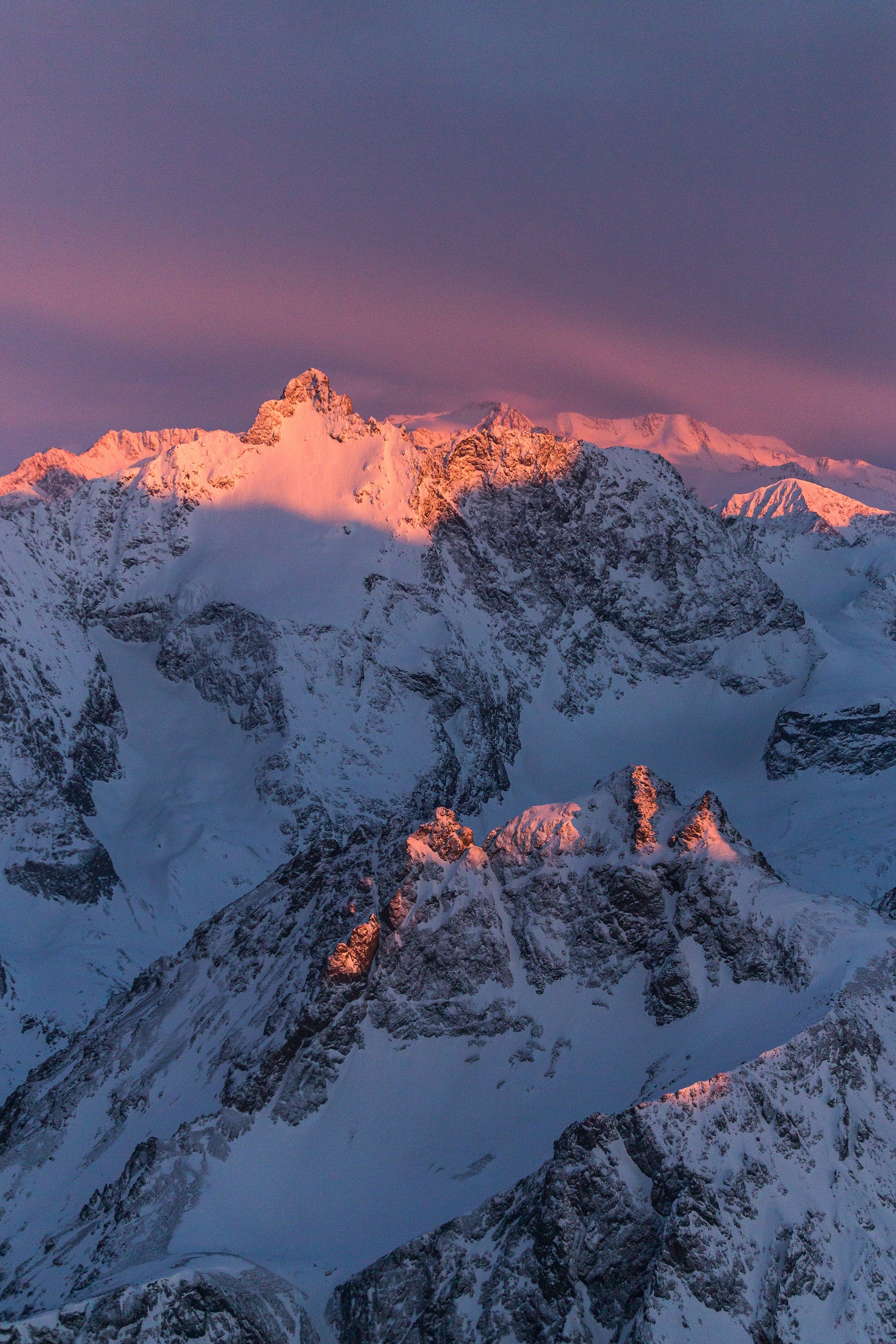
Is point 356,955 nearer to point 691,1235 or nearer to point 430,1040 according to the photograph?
point 430,1040

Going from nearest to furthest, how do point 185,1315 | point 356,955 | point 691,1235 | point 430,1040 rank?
point 691,1235, point 185,1315, point 430,1040, point 356,955

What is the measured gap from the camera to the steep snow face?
101688 mm

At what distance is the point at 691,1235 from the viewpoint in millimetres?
82812

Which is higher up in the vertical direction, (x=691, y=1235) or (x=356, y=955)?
(x=691, y=1235)

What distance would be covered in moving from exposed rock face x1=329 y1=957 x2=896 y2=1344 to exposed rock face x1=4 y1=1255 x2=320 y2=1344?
4429 millimetres

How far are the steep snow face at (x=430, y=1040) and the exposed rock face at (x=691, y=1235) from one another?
546 centimetres

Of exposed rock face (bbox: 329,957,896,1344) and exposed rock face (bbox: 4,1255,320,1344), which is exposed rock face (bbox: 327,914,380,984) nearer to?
exposed rock face (bbox: 329,957,896,1344)

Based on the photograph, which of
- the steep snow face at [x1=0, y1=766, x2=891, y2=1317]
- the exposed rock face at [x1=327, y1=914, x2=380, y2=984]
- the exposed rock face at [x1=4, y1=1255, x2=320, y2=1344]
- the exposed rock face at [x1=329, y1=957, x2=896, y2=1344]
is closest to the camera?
the exposed rock face at [x1=329, y1=957, x2=896, y2=1344]

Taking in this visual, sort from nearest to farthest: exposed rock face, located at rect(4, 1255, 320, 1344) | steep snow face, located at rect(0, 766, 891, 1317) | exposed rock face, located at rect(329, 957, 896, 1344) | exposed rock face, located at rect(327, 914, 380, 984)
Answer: exposed rock face, located at rect(329, 957, 896, 1344) < exposed rock face, located at rect(4, 1255, 320, 1344) < steep snow face, located at rect(0, 766, 891, 1317) < exposed rock face, located at rect(327, 914, 380, 984)

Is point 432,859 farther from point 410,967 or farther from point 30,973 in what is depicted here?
point 30,973

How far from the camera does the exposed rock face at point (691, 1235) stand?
82.2 metres

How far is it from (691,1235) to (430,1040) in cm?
3493

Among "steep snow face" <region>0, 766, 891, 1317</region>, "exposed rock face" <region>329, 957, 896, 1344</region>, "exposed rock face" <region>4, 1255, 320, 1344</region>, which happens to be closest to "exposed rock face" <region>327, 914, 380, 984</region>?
"steep snow face" <region>0, 766, 891, 1317</region>

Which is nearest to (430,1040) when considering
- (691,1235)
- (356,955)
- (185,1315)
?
(356,955)
